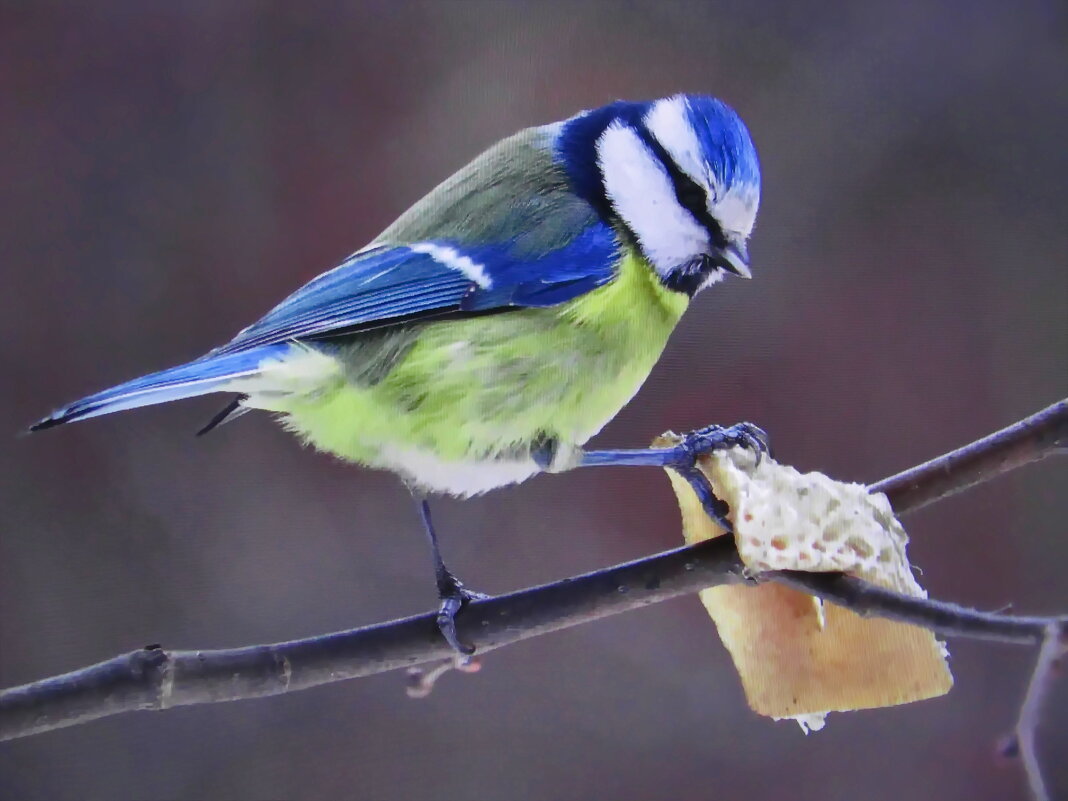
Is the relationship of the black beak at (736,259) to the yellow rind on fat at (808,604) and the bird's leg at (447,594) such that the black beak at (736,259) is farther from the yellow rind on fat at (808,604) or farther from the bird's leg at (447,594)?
the bird's leg at (447,594)

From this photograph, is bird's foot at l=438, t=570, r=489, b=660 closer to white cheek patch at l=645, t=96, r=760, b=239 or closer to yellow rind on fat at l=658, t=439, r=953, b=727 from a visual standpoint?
yellow rind on fat at l=658, t=439, r=953, b=727

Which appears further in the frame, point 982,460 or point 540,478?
point 540,478

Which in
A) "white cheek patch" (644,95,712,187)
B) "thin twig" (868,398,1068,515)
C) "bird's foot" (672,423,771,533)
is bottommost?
"thin twig" (868,398,1068,515)

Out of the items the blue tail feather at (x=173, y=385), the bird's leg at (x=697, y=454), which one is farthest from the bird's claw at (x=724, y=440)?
the blue tail feather at (x=173, y=385)

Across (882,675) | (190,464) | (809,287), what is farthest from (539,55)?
(882,675)

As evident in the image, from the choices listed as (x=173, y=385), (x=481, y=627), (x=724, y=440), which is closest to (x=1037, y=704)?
(x=724, y=440)

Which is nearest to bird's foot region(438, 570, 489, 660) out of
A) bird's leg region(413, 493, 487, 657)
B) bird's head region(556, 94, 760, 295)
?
bird's leg region(413, 493, 487, 657)

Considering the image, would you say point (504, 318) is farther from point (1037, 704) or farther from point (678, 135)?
point (1037, 704)

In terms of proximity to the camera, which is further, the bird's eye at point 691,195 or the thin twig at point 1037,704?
the bird's eye at point 691,195
